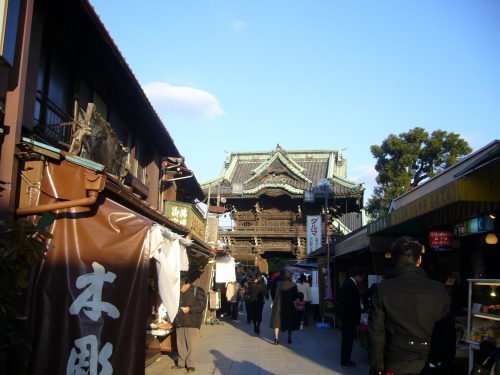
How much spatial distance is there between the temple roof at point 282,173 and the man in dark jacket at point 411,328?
24.8m

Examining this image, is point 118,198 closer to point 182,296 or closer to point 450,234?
point 182,296

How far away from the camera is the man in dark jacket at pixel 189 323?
939 centimetres

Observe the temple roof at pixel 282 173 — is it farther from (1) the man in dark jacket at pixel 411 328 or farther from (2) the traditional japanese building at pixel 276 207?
(1) the man in dark jacket at pixel 411 328

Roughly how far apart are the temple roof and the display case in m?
22.7

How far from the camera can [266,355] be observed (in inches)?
457

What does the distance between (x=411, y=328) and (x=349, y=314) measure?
6340 millimetres

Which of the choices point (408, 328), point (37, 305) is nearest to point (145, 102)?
point (37, 305)

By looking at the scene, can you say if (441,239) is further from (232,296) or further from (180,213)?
(232,296)

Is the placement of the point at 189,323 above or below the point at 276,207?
below

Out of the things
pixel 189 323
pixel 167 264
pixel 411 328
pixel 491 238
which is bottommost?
pixel 189 323

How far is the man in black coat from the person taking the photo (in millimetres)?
10156

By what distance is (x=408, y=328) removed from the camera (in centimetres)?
411

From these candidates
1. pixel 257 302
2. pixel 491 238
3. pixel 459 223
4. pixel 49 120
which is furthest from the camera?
pixel 257 302

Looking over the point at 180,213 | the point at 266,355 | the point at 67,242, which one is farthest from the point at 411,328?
the point at 180,213
